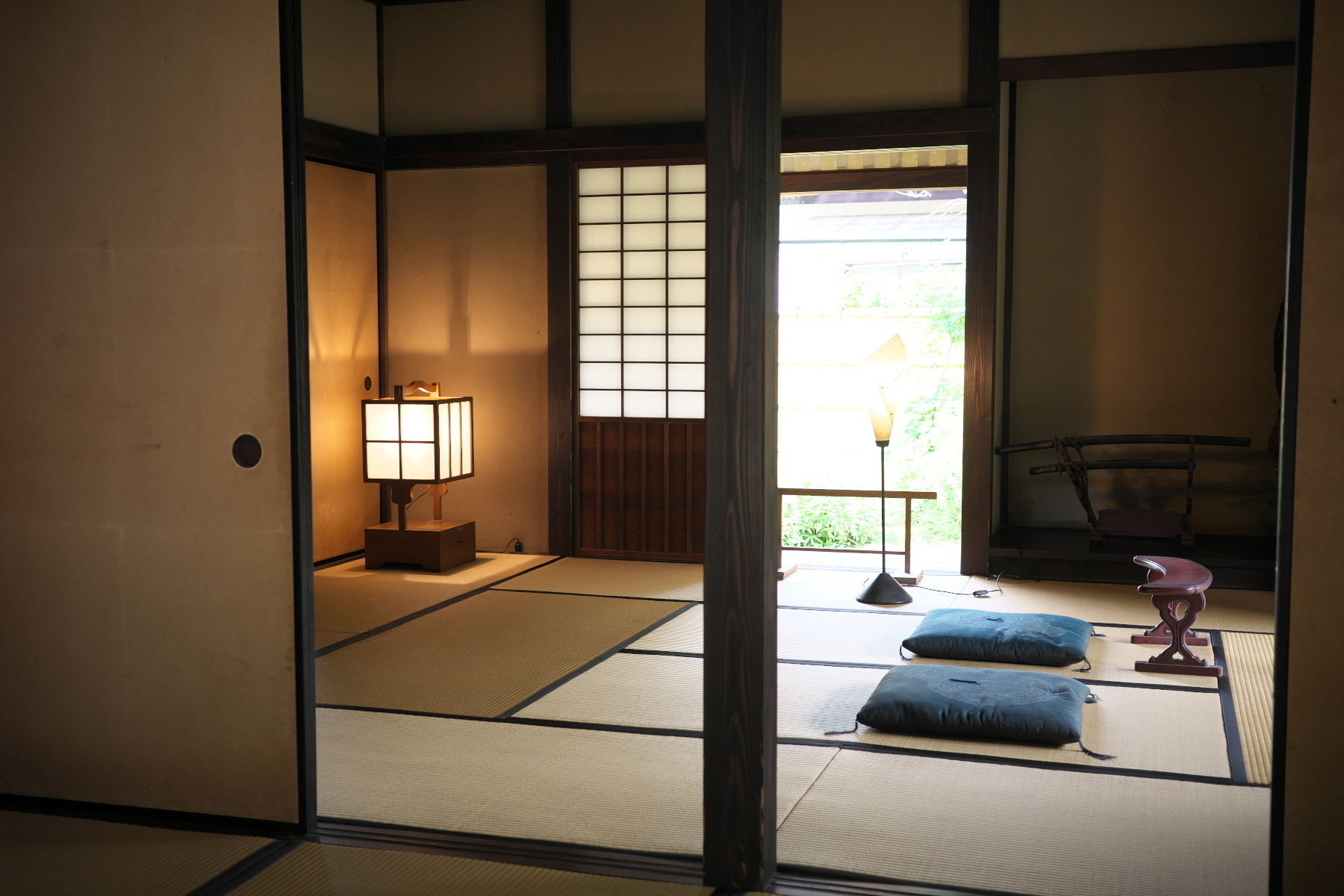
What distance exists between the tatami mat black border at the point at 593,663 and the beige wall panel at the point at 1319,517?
2.21 metres

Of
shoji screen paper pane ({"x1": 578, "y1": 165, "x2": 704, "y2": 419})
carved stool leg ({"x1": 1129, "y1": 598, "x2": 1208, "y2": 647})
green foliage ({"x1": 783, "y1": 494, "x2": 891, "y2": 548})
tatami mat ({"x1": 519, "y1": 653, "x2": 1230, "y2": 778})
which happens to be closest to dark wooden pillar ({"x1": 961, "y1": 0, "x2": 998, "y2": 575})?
carved stool leg ({"x1": 1129, "y1": 598, "x2": 1208, "y2": 647})

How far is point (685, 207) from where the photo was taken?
6461 millimetres

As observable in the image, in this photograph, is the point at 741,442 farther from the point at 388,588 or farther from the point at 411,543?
the point at 411,543

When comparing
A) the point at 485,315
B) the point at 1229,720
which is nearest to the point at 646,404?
the point at 485,315

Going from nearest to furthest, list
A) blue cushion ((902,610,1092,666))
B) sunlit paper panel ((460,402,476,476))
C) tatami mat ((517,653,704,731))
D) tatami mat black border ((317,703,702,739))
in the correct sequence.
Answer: tatami mat black border ((317,703,702,739)), tatami mat ((517,653,704,731)), blue cushion ((902,610,1092,666)), sunlit paper panel ((460,402,476,476))

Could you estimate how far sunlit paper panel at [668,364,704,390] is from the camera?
6469 mm

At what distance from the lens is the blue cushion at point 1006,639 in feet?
13.4

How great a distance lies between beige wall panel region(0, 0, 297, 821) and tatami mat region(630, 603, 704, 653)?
1.92m

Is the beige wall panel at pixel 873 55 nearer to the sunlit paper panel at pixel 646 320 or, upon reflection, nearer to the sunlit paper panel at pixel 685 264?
the sunlit paper panel at pixel 685 264

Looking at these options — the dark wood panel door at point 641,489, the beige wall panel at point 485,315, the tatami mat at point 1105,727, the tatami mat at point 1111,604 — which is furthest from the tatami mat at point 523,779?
the beige wall panel at point 485,315

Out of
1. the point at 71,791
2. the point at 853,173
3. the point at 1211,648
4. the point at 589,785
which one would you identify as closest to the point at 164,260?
the point at 71,791

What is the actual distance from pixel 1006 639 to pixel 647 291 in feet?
10.4

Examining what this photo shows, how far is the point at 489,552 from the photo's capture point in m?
6.67

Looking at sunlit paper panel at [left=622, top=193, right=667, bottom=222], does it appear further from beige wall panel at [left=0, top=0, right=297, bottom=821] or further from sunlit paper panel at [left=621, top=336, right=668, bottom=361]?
beige wall panel at [left=0, top=0, right=297, bottom=821]
